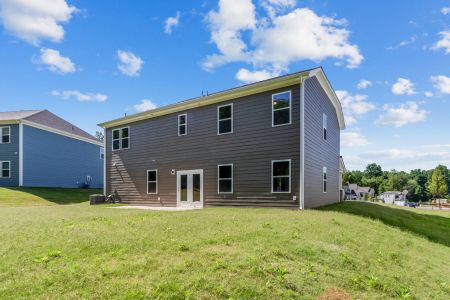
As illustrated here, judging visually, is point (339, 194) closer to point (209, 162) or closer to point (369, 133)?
point (369, 133)

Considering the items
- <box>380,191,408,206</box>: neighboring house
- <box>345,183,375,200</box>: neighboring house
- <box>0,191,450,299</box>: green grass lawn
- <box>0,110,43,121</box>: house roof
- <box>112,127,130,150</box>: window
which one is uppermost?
<box>0,110,43,121</box>: house roof

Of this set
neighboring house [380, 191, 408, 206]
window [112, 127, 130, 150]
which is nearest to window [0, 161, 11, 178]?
window [112, 127, 130, 150]

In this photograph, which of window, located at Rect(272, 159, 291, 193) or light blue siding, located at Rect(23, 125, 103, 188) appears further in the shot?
light blue siding, located at Rect(23, 125, 103, 188)

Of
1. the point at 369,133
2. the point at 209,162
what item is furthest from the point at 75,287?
the point at 369,133

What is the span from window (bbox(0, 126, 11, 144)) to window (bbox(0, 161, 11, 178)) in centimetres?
166

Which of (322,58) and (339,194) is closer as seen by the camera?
(322,58)

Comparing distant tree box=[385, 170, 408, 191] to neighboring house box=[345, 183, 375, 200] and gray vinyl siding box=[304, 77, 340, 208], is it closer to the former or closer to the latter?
neighboring house box=[345, 183, 375, 200]

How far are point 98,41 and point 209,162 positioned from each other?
8973mm

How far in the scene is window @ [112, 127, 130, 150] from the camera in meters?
18.5

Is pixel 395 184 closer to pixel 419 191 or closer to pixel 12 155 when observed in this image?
pixel 419 191

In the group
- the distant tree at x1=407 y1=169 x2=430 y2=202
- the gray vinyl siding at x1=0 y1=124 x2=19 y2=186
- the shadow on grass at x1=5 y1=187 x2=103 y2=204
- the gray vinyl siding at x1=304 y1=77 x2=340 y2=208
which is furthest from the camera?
the distant tree at x1=407 y1=169 x2=430 y2=202

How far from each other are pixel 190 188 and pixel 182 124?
3.41 meters

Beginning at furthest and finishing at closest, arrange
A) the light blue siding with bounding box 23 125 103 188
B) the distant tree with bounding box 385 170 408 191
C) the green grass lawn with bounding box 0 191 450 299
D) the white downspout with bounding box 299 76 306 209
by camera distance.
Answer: the distant tree with bounding box 385 170 408 191
the light blue siding with bounding box 23 125 103 188
the white downspout with bounding box 299 76 306 209
the green grass lawn with bounding box 0 191 450 299

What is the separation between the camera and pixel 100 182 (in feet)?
103
